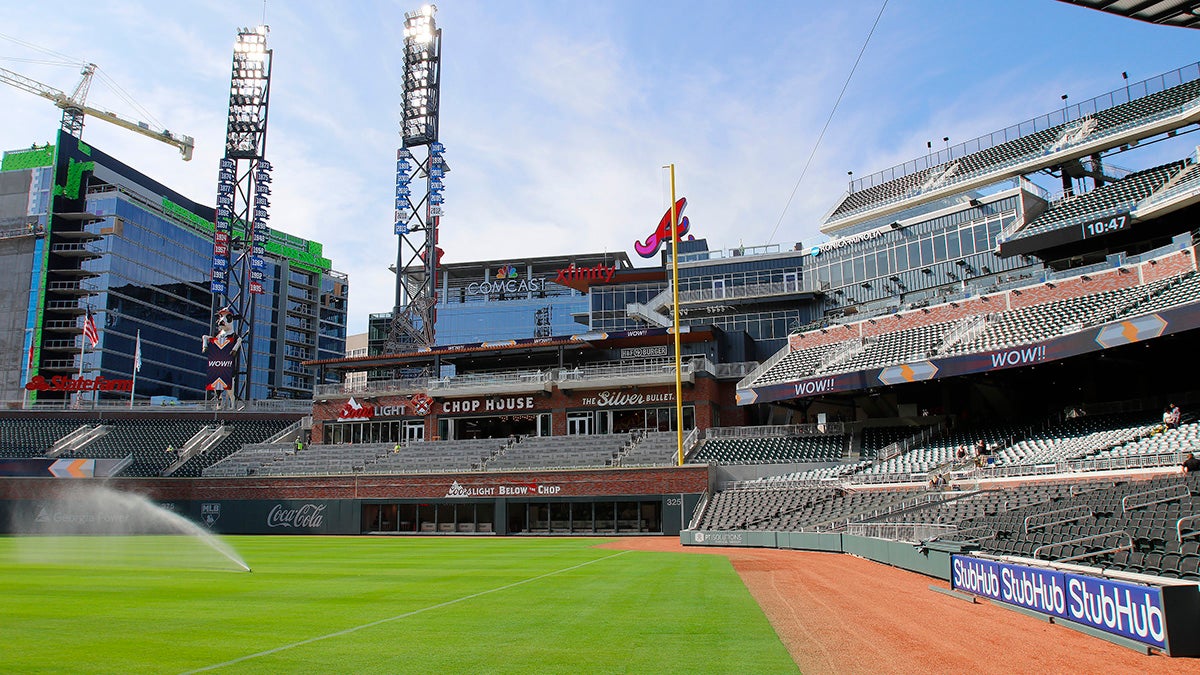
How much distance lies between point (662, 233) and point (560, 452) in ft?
48.1

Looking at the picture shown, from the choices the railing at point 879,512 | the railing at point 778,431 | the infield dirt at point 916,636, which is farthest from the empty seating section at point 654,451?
the infield dirt at point 916,636

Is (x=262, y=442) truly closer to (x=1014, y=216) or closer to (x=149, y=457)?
(x=149, y=457)

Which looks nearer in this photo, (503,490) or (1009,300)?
(1009,300)

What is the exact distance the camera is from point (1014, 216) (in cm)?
4506

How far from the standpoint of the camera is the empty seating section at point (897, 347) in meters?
38.0

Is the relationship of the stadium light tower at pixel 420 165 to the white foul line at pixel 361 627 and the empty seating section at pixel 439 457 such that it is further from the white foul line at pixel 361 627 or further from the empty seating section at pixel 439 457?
the white foul line at pixel 361 627

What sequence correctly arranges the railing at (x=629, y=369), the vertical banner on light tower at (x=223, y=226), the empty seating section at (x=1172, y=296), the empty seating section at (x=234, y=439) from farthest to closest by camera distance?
the vertical banner on light tower at (x=223, y=226)
the empty seating section at (x=234, y=439)
the railing at (x=629, y=369)
the empty seating section at (x=1172, y=296)

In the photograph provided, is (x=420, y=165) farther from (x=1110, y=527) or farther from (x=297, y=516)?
(x=1110, y=527)

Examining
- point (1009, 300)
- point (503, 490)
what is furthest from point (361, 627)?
point (1009, 300)

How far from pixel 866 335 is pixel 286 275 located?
4025 inches

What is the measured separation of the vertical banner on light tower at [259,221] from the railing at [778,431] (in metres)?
42.9

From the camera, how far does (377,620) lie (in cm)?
1123

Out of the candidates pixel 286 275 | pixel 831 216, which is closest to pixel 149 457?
pixel 831 216

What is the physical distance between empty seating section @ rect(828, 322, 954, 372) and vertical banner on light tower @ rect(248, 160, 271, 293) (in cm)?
4979
